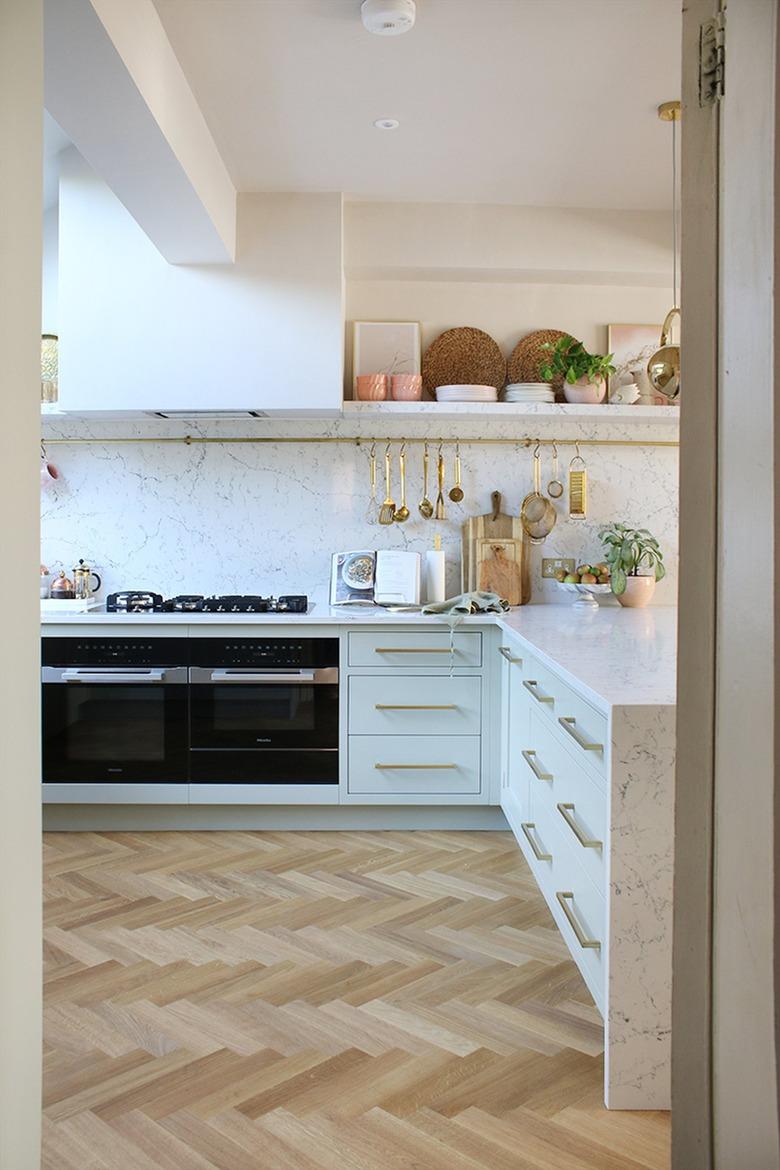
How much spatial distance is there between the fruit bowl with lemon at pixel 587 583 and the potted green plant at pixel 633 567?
0.05 m

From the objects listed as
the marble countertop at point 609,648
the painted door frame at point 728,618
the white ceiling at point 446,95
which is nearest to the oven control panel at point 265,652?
the marble countertop at point 609,648

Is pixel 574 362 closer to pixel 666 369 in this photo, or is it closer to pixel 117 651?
pixel 666 369

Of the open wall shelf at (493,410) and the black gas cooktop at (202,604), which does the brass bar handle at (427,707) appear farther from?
the open wall shelf at (493,410)

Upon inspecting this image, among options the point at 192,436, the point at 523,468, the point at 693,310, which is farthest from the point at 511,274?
the point at 693,310

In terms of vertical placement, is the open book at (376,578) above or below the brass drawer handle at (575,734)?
above

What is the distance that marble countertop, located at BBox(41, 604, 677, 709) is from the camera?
2287mm

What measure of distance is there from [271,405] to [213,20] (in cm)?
159

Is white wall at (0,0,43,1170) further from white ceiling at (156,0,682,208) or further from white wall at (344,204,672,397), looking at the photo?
white wall at (344,204,672,397)

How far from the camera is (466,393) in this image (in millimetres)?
4230

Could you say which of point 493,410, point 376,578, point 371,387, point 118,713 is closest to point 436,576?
point 376,578

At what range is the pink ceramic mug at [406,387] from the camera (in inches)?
168

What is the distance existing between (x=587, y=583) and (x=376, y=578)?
0.89 meters

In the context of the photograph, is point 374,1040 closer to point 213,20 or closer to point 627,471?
point 213,20

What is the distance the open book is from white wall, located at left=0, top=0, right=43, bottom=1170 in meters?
3.02
